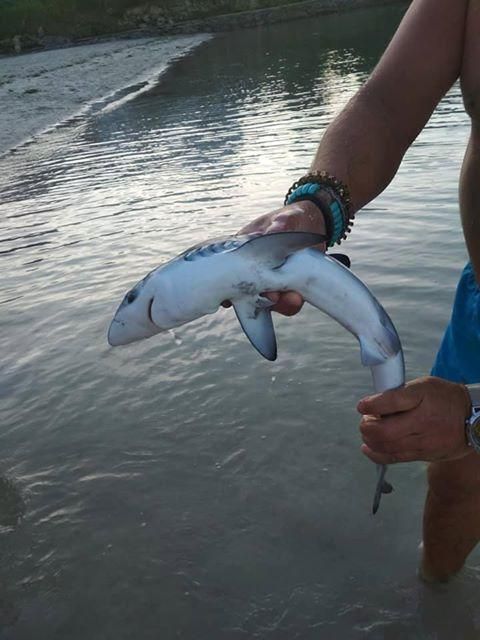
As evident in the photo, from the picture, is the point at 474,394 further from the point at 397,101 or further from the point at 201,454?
the point at 201,454

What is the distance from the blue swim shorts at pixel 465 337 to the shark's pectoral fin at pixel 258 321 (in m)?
0.94

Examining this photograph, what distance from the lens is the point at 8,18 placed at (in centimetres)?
6281

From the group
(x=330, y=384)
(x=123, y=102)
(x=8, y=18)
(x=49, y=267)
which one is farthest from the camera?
(x=8, y=18)

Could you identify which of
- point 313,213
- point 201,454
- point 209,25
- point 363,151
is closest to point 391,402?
point 313,213

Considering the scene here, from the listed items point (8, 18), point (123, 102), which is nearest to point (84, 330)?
point (123, 102)

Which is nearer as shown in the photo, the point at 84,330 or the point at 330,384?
the point at 330,384

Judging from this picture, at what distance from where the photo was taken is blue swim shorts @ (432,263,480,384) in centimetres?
288

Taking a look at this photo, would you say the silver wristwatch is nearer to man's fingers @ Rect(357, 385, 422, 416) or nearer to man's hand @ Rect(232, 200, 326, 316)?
man's fingers @ Rect(357, 385, 422, 416)

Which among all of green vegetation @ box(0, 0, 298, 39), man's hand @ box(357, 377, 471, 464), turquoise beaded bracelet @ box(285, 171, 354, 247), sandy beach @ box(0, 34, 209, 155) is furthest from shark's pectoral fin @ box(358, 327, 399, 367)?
green vegetation @ box(0, 0, 298, 39)

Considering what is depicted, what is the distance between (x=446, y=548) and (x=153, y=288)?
185 cm

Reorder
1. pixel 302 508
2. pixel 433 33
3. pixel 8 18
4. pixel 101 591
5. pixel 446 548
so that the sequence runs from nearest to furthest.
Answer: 1. pixel 433 33
2. pixel 446 548
3. pixel 101 591
4. pixel 302 508
5. pixel 8 18

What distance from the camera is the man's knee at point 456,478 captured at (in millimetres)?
2916

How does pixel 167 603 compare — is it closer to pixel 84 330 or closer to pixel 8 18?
pixel 84 330

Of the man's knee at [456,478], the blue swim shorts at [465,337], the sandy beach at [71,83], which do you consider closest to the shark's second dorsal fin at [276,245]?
the blue swim shorts at [465,337]
